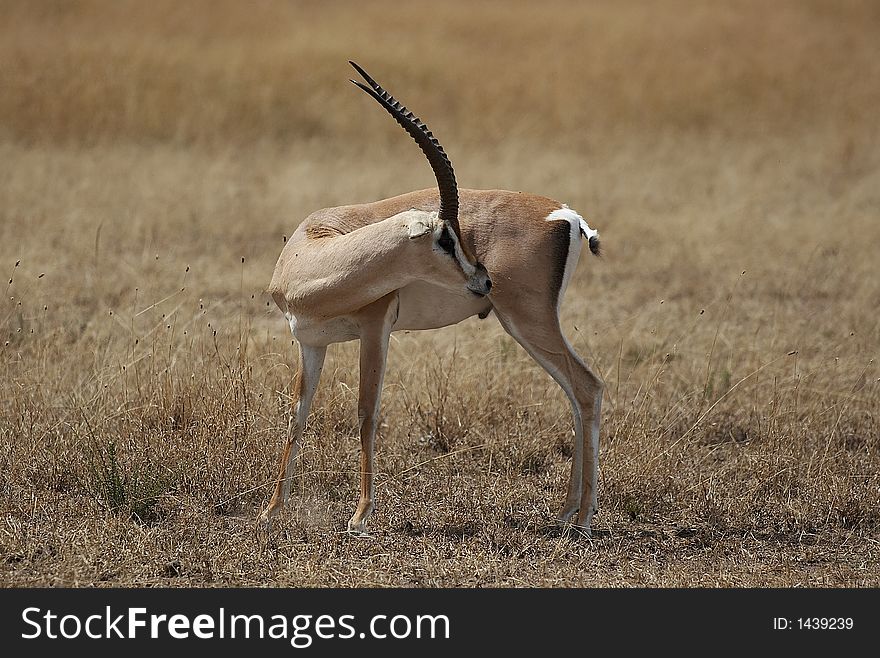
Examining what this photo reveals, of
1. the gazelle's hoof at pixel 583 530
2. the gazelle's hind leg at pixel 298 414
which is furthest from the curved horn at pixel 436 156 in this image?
the gazelle's hoof at pixel 583 530

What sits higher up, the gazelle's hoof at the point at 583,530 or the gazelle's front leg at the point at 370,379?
the gazelle's front leg at the point at 370,379

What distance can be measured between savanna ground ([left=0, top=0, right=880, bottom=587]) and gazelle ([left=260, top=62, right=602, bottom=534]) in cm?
46

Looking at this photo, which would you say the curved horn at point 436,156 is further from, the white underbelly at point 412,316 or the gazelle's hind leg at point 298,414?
the gazelle's hind leg at point 298,414

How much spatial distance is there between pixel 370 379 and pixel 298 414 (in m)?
0.42

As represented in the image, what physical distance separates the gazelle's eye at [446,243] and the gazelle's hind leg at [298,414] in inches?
32.8

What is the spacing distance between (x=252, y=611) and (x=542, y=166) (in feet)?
35.9

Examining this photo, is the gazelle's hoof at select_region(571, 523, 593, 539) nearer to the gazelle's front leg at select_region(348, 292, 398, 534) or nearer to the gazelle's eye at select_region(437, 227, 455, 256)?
the gazelle's front leg at select_region(348, 292, 398, 534)

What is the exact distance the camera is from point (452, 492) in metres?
5.82

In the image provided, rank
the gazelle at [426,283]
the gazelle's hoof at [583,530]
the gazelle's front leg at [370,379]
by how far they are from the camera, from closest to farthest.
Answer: the gazelle at [426,283] < the gazelle's front leg at [370,379] < the gazelle's hoof at [583,530]

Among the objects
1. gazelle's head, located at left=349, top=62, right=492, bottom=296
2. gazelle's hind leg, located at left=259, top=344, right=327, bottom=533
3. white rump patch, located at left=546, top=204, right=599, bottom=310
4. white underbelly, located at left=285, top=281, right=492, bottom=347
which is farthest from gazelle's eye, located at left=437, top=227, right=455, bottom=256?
gazelle's hind leg, located at left=259, top=344, right=327, bottom=533

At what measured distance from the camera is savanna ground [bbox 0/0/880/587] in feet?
17.4

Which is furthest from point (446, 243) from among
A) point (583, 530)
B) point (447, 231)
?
point (583, 530)

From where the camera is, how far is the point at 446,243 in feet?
16.3

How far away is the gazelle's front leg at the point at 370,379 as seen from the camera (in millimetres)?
5207
